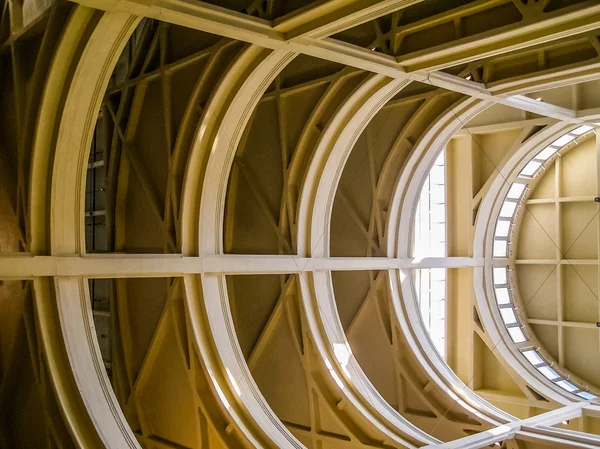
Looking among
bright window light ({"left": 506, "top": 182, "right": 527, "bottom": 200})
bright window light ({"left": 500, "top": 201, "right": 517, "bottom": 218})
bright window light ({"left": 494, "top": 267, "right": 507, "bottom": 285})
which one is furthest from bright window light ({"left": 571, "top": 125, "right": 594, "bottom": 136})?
bright window light ({"left": 494, "top": 267, "right": 507, "bottom": 285})

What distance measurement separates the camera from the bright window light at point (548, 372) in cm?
2530

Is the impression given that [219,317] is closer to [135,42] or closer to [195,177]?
[195,177]

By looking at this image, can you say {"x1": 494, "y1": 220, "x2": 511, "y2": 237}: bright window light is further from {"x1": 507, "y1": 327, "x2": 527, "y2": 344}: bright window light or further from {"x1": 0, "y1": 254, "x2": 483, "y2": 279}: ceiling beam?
→ {"x1": 0, "y1": 254, "x2": 483, "y2": 279}: ceiling beam

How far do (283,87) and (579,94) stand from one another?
8.89 metres

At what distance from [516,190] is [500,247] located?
7.40 feet

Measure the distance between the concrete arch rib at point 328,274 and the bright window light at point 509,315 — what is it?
36.4 ft

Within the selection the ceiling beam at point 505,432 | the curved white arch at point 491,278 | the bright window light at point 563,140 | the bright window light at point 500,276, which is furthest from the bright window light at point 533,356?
the bright window light at point 563,140

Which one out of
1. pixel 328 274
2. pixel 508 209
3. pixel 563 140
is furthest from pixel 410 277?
pixel 563 140

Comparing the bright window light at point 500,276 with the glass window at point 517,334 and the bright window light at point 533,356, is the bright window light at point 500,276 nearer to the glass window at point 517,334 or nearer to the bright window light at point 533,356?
the glass window at point 517,334

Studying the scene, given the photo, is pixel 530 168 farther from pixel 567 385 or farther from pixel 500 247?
pixel 567 385

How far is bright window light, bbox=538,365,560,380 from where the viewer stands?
996 inches

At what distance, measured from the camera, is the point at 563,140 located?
2484 cm

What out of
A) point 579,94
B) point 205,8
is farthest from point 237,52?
point 579,94

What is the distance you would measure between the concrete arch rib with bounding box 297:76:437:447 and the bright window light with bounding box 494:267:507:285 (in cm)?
1100
